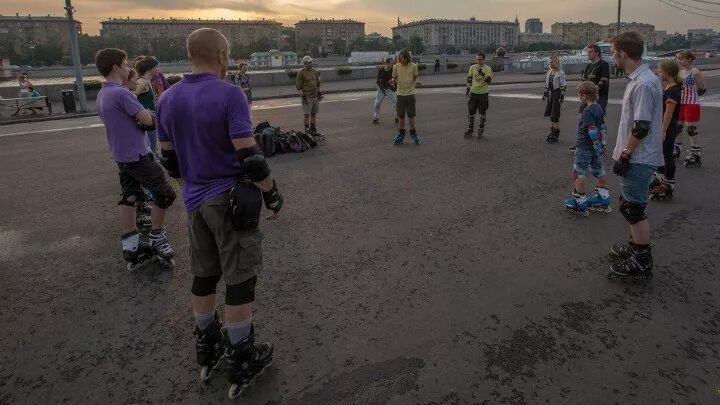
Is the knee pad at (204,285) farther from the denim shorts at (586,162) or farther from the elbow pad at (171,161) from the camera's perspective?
the denim shorts at (586,162)

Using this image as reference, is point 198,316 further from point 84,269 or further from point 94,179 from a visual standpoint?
point 94,179

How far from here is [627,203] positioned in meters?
3.83

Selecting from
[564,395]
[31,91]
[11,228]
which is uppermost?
[31,91]

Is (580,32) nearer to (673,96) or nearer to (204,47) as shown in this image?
(673,96)

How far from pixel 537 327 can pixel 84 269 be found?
4.13m

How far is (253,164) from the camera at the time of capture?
2.27m

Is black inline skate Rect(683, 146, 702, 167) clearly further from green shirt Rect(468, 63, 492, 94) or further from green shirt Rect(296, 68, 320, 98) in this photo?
green shirt Rect(296, 68, 320, 98)

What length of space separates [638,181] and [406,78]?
645 cm

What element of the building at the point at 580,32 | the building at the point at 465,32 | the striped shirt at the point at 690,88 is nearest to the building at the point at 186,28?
the building at the point at 465,32

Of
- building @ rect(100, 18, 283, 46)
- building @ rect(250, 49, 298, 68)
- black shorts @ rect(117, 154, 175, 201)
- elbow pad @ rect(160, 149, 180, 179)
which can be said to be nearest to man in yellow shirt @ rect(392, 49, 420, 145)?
black shorts @ rect(117, 154, 175, 201)

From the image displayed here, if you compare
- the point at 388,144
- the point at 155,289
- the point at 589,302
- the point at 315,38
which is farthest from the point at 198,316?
the point at 315,38

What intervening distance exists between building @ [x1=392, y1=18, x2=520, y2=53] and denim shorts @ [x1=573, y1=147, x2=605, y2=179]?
605ft

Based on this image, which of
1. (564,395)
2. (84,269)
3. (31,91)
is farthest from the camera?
(31,91)

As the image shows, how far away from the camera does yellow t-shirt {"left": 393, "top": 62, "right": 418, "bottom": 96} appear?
31.1 feet
